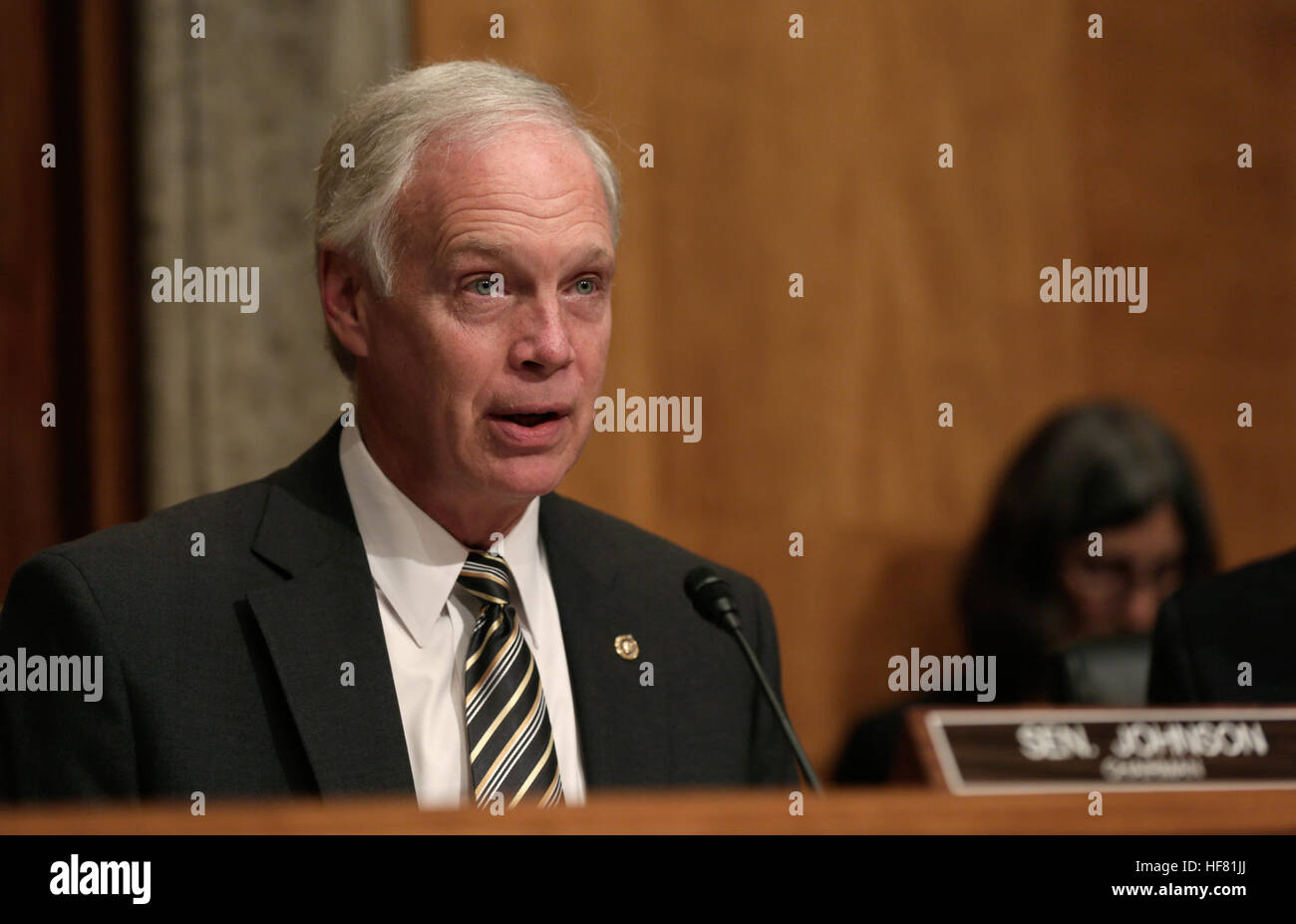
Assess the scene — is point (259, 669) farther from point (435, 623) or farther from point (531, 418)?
point (531, 418)

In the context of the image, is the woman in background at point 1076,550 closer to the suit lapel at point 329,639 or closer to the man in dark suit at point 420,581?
the man in dark suit at point 420,581

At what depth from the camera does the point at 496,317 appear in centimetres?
153

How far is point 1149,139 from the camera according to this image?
3443 millimetres

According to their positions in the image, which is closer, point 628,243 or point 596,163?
point 596,163

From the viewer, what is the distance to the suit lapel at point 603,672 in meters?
1.54

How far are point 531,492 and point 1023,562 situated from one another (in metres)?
1.57

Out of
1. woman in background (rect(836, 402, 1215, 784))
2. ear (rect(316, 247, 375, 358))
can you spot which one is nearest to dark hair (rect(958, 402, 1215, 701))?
woman in background (rect(836, 402, 1215, 784))

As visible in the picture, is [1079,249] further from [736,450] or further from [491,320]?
[491,320]

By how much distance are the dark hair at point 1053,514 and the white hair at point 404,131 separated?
1496 millimetres

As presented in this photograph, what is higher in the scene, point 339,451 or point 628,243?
point 628,243

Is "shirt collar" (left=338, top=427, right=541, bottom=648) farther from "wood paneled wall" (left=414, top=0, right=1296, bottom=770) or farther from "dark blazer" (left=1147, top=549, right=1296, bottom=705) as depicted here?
"wood paneled wall" (left=414, top=0, right=1296, bottom=770)

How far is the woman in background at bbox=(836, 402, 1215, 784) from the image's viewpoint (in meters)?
2.70

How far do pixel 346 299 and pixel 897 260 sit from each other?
67.2 inches
